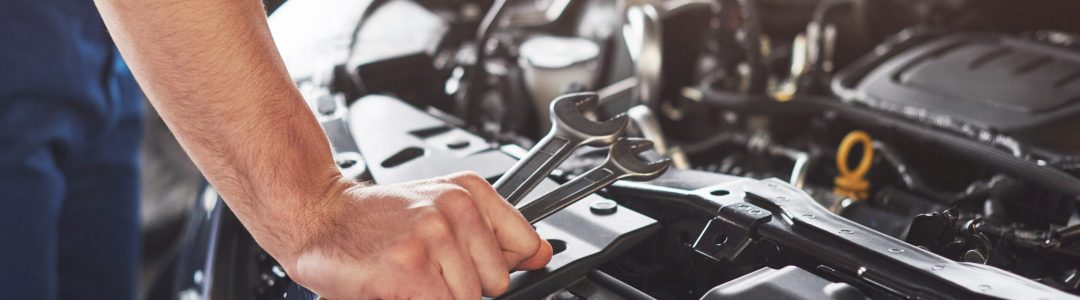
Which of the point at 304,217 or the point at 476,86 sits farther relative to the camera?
the point at 476,86

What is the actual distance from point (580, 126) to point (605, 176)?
0.21ft

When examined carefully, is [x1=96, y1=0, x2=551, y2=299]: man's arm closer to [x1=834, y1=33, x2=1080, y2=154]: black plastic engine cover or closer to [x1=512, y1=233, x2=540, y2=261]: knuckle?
[x1=512, y1=233, x2=540, y2=261]: knuckle

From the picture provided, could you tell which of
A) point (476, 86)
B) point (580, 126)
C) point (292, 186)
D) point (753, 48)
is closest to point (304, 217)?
point (292, 186)

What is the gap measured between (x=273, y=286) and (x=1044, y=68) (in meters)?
0.88

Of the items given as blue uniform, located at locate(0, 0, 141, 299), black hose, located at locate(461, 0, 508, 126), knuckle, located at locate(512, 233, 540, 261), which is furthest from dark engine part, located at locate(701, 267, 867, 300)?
blue uniform, located at locate(0, 0, 141, 299)

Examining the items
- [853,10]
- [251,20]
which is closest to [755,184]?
[251,20]

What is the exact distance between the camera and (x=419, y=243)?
0.58m

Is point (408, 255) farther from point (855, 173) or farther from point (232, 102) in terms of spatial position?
point (855, 173)

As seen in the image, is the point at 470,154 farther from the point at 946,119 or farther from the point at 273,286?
the point at 946,119

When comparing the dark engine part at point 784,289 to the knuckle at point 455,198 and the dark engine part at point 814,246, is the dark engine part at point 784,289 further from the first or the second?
the knuckle at point 455,198

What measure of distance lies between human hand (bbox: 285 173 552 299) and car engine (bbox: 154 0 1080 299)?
0.05 m

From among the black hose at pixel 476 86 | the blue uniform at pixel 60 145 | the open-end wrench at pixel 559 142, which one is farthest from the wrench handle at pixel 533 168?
the blue uniform at pixel 60 145

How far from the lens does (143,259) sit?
Answer: 2289mm

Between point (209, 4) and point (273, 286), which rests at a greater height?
point (209, 4)
